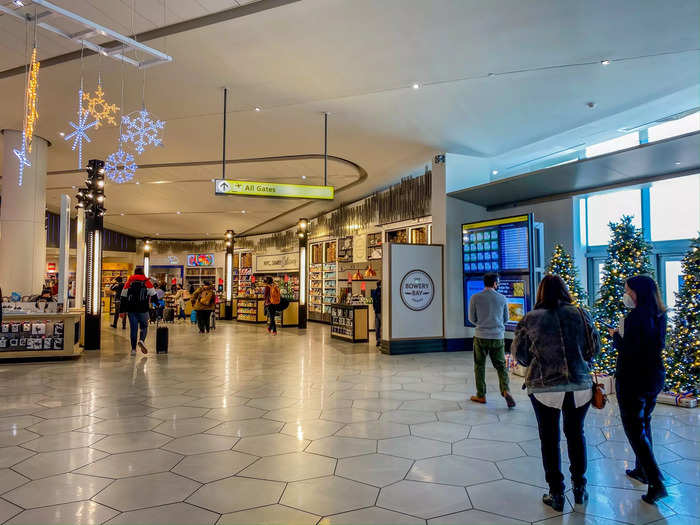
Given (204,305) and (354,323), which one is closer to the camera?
(354,323)

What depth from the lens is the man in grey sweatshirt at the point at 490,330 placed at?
16.5 feet

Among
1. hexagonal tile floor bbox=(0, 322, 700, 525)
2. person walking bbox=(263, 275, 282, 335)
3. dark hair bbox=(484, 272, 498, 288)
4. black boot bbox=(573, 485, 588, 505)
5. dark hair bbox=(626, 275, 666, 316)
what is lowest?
hexagonal tile floor bbox=(0, 322, 700, 525)

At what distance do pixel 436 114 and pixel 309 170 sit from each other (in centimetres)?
439

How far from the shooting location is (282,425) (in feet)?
14.1

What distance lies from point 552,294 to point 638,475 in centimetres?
146

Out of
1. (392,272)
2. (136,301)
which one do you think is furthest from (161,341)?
(392,272)

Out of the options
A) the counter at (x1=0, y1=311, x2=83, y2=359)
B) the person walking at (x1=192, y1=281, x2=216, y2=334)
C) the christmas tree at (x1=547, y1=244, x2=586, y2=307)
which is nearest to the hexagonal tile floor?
the counter at (x1=0, y1=311, x2=83, y2=359)

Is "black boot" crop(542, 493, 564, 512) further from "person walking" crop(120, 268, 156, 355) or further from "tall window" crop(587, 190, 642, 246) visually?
"person walking" crop(120, 268, 156, 355)

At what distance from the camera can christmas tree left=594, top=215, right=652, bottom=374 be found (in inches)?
A: 227

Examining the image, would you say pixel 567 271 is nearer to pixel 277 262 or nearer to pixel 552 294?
pixel 552 294

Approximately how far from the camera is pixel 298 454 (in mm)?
3557

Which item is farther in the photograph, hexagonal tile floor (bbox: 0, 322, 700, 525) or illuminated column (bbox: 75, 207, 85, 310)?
illuminated column (bbox: 75, 207, 85, 310)

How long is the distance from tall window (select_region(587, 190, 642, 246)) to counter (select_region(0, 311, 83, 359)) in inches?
361

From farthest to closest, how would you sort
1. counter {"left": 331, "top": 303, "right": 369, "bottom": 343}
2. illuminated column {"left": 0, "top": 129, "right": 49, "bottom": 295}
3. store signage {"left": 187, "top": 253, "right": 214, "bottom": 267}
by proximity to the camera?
store signage {"left": 187, "top": 253, "right": 214, "bottom": 267} < counter {"left": 331, "top": 303, "right": 369, "bottom": 343} < illuminated column {"left": 0, "top": 129, "right": 49, "bottom": 295}
